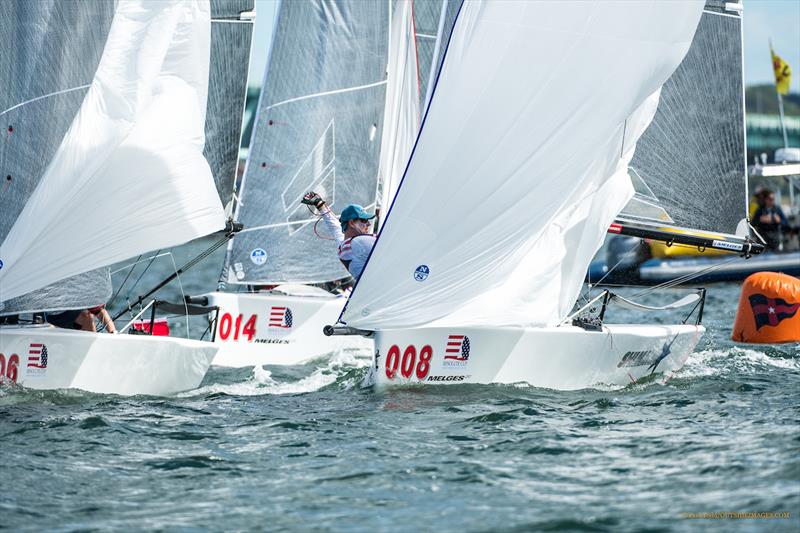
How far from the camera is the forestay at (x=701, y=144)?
10.7m

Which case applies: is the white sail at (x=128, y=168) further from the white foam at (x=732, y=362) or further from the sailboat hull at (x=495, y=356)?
the white foam at (x=732, y=362)

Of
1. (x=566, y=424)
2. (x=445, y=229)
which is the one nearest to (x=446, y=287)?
(x=445, y=229)

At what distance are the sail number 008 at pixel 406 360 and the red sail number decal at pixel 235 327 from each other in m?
3.69

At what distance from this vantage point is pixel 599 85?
873cm

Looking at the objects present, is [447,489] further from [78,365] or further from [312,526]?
[78,365]

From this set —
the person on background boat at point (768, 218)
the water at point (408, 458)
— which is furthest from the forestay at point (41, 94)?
the person on background boat at point (768, 218)

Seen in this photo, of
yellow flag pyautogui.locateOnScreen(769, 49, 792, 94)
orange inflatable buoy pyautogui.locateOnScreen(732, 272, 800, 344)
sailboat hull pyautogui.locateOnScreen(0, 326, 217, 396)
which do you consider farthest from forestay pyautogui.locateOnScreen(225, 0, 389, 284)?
yellow flag pyautogui.locateOnScreen(769, 49, 792, 94)

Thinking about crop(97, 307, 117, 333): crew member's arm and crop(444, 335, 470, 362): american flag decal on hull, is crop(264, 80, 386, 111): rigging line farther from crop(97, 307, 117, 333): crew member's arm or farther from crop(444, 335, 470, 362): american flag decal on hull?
crop(444, 335, 470, 362): american flag decal on hull

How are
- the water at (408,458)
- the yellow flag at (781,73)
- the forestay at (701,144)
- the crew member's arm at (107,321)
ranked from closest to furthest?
the water at (408,458) → the crew member's arm at (107,321) → the forestay at (701,144) → the yellow flag at (781,73)

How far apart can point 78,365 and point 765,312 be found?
6590 millimetres

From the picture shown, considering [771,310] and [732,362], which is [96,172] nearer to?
[732,362]

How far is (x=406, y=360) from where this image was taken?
8734 millimetres

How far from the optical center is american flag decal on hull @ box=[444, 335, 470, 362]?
8727 millimetres

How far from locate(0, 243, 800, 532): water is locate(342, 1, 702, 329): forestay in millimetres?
754
